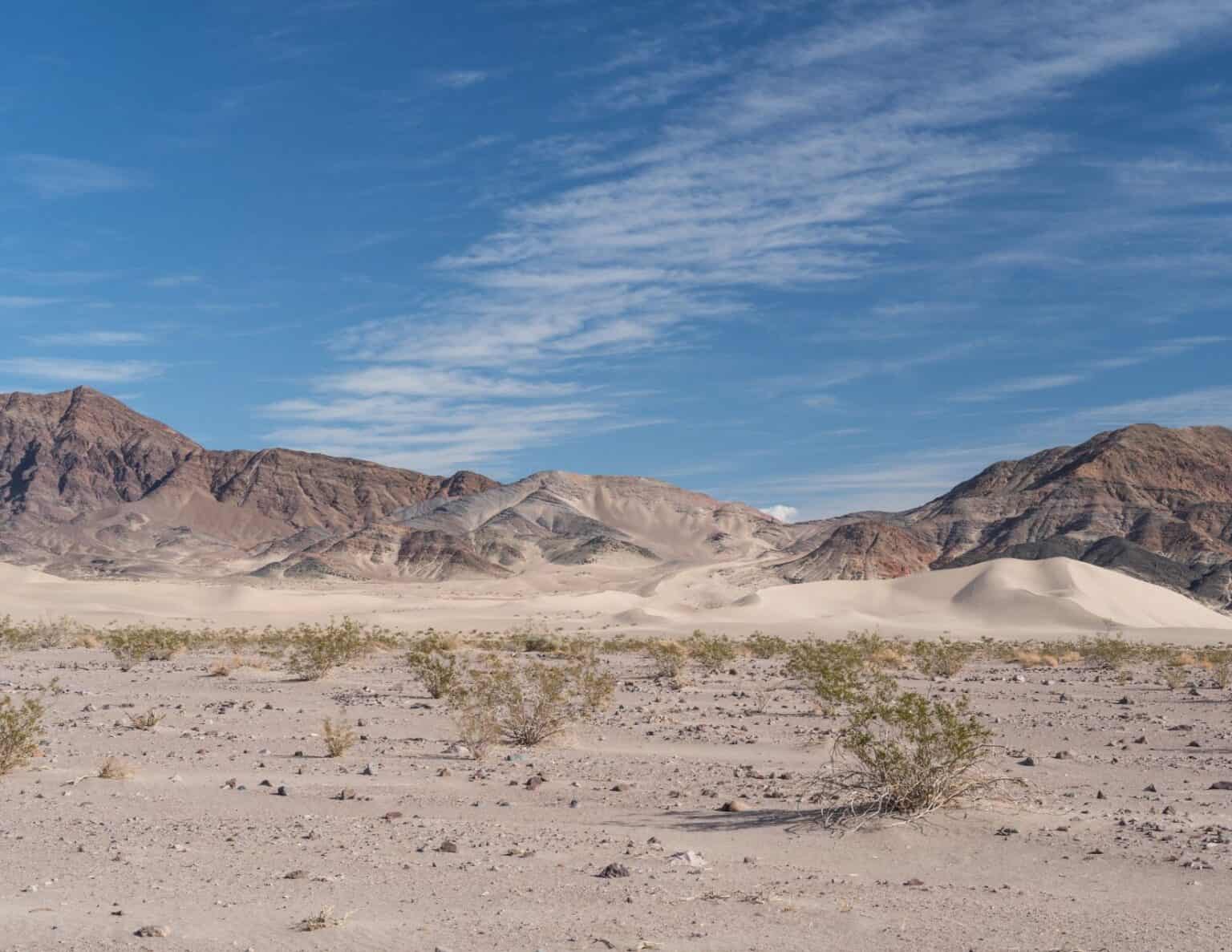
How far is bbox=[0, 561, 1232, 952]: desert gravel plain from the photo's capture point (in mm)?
6980

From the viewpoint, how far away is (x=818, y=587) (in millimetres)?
74812

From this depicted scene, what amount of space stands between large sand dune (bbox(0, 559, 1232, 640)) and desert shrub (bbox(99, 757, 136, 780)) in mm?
44553

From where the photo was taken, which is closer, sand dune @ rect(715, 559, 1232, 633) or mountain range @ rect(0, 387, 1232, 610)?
sand dune @ rect(715, 559, 1232, 633)

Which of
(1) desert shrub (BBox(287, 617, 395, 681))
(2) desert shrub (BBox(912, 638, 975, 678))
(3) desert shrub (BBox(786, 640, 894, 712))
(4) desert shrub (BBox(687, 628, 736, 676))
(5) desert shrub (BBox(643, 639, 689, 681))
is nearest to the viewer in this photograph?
(3) desert shrub (BBox(786, 640, 894, 712))

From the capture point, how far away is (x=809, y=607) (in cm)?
6894

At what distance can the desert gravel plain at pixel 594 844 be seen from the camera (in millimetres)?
6980

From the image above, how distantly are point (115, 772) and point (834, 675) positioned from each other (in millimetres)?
9589

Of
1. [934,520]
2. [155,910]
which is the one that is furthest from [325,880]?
[934,520]

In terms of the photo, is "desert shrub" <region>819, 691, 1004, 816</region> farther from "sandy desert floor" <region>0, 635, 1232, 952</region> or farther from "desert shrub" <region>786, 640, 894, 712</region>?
"desert shrub" <region>786, 640, 894, 712</region>

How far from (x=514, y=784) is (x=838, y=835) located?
12.7ft

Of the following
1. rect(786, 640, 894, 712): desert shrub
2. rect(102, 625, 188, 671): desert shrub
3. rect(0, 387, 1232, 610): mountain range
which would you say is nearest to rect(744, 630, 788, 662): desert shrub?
rect(786, 640, 894, 712): desert shrub

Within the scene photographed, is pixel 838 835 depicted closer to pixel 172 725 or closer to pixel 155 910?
pixel 155 910

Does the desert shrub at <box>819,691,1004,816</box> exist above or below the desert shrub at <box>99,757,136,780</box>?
above

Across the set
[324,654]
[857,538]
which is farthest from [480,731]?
[857,538]
